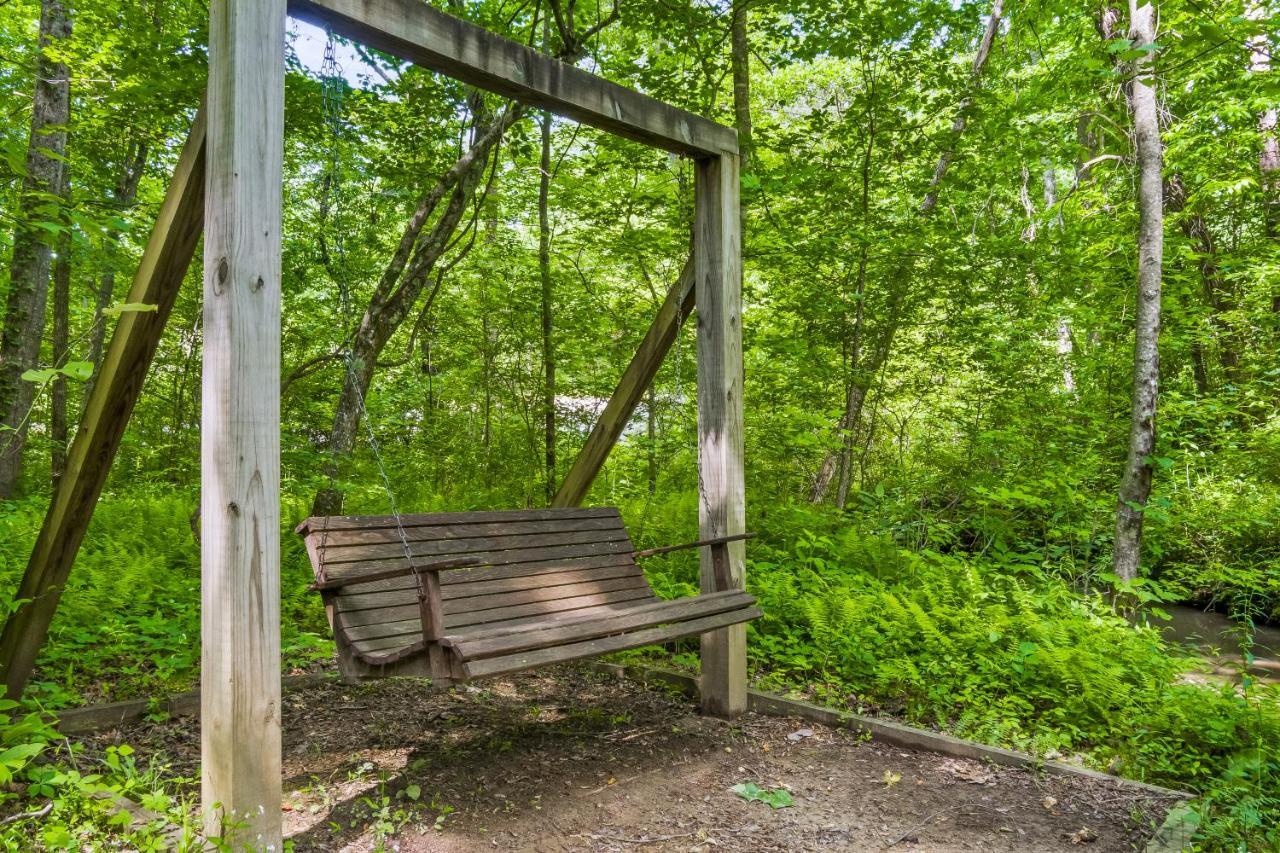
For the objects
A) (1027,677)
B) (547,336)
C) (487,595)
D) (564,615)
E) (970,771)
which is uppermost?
(547,336)

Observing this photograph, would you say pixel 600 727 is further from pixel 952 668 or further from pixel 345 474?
pixel 345 474

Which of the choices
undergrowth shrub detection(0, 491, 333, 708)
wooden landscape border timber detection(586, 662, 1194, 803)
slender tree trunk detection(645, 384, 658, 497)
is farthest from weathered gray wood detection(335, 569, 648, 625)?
slender tree trunk detection(645, 384, 658, 497)

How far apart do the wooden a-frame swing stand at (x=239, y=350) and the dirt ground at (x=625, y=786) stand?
50cm

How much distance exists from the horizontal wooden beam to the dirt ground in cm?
258

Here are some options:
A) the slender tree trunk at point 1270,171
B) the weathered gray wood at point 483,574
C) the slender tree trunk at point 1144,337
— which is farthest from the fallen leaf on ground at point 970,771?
the slender tree trunk at point 1270,171

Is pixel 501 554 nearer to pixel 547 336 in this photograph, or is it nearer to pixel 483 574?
pixel 483 574

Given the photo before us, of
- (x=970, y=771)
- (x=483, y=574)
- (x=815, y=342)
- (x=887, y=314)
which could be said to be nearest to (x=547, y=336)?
(x=815, y=342)

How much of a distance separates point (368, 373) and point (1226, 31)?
16.6 feet

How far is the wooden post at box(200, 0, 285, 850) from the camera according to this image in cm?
205

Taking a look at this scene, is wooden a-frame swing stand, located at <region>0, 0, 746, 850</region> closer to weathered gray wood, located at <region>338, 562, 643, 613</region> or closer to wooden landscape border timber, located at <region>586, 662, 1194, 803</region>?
weathered gray wood, located at <region>338, 562, 643, 613</region>

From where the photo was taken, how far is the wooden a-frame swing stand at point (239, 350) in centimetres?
206

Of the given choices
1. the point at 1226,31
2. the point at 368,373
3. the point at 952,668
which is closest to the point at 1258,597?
the point at 952,668

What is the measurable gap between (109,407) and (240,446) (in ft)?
2.77

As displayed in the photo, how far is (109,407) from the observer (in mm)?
2527
